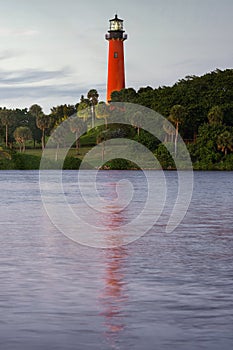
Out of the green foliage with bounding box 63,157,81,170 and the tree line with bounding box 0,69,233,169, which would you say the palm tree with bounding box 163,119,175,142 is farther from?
the green foliage with bounding box 63,157,81,170

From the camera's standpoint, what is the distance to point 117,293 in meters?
18.5

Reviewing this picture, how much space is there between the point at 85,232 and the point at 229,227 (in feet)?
23.5

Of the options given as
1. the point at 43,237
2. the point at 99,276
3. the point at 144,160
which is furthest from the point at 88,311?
the point at 144,160

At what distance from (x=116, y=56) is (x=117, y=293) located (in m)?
148

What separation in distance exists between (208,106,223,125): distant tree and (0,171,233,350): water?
398 ft

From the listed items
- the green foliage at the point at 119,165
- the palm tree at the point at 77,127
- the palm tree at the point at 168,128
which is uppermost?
the palm tree at the point at 77,127

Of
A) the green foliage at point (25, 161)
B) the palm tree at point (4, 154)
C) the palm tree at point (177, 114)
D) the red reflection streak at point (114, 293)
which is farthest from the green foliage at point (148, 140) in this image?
the red reflection streak at point (114, 293)

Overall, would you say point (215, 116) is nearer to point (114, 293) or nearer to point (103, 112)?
point (103, 112)

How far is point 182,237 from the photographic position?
108 ft

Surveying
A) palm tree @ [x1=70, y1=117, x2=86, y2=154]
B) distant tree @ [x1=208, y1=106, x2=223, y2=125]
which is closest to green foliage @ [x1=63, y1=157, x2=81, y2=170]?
palm tree @ [x1=70, y1=117, x2=86, y2=154]

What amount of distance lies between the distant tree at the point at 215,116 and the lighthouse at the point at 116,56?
76.8ft

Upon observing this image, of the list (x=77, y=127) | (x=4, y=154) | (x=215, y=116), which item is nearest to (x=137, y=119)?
(x=215, y=116)

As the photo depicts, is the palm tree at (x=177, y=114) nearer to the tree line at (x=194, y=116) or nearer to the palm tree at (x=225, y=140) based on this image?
the tree line at (x=194, y=116)

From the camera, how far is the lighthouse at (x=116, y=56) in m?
164
